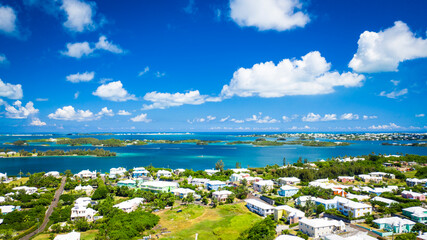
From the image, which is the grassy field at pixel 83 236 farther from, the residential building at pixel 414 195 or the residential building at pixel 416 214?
the residential building at pixel 414 195

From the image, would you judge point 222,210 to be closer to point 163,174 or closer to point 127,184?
point 127,184

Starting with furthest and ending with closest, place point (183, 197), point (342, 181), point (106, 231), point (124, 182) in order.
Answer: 1. point (342, 181)
2. point (124, 182)
3. point (183, 197)
4. point (106, 231)

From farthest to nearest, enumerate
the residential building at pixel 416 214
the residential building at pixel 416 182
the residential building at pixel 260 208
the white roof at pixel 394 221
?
the residential building at pixel 416 182 < the residential building at pixel 260 208 < the residential building at pixel 416 214 < the white roof at pixel 394 221

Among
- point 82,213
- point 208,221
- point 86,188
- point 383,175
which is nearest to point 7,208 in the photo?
point 82,213

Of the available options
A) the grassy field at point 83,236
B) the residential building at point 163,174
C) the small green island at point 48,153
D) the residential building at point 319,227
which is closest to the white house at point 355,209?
the residential building at point 319,227

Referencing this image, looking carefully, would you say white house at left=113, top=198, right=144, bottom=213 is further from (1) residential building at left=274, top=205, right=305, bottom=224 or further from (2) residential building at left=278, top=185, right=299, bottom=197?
(2) residential building at left=278, top=185, right=299, bottom=197

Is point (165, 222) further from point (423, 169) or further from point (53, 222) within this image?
point (423, 169)

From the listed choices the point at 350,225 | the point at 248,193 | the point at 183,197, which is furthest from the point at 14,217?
the point at 350,225
